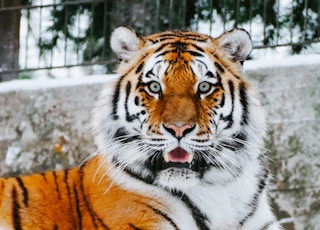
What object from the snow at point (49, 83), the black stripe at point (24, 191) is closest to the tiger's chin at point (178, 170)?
the black stripe at point (24, 191)

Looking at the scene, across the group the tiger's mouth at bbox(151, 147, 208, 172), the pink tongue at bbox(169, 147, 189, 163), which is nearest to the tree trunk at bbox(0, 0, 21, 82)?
the tiger's mouth at bbox(151, 147, 208, 172)

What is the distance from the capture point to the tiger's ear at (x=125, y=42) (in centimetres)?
362

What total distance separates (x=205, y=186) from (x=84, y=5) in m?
2.96

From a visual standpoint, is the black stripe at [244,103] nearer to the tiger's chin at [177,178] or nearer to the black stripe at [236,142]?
the black stripe at [236,142]

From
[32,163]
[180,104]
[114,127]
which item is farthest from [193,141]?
[32,163]

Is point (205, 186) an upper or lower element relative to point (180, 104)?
lower

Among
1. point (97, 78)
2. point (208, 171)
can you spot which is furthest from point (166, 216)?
point (97, 78)

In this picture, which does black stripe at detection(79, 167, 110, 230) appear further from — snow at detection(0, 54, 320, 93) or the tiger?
snow at detection(0, 54, 320, 93)

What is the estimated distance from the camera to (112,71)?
6078 mm

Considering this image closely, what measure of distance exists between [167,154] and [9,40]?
124 inches

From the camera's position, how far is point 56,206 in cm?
351

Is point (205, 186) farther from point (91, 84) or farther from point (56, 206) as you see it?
point (91, 84)

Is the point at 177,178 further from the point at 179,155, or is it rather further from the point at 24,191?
the point at 24,191

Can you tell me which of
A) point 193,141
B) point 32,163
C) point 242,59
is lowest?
point 32,163
